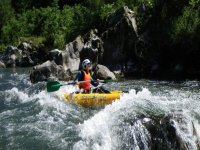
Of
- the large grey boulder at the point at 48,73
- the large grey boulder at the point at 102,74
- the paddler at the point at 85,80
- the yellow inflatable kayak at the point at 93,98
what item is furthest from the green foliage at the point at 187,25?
the yellow inflatable kayak at the point at 93,98

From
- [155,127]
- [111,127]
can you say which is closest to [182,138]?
[155,127]

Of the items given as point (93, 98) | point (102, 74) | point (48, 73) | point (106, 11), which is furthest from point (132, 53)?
point (93, 98)

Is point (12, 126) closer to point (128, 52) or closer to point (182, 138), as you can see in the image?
point (182, 138)

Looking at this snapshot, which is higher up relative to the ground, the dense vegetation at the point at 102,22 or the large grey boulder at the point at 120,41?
the dense vegetation at the point at 102,22

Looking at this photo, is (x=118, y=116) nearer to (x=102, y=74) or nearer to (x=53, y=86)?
(x=53, y=86)

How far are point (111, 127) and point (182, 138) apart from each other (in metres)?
2.18

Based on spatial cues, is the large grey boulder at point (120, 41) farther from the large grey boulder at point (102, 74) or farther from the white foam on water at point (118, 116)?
the white foam on water at point (118, 116)

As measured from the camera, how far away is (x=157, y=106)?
50.7 feet

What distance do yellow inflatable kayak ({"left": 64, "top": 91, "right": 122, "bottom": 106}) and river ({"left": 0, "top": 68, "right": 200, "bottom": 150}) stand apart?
0.22 metres

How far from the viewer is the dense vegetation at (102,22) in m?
26.6

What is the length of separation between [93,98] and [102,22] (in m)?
19.2

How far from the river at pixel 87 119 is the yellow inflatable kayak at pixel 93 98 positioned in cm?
22

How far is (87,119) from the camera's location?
1427 cm

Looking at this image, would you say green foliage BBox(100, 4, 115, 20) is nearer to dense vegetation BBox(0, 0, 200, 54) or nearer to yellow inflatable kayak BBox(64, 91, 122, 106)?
dense vegetation BBox(0, 0, 200, 54)
